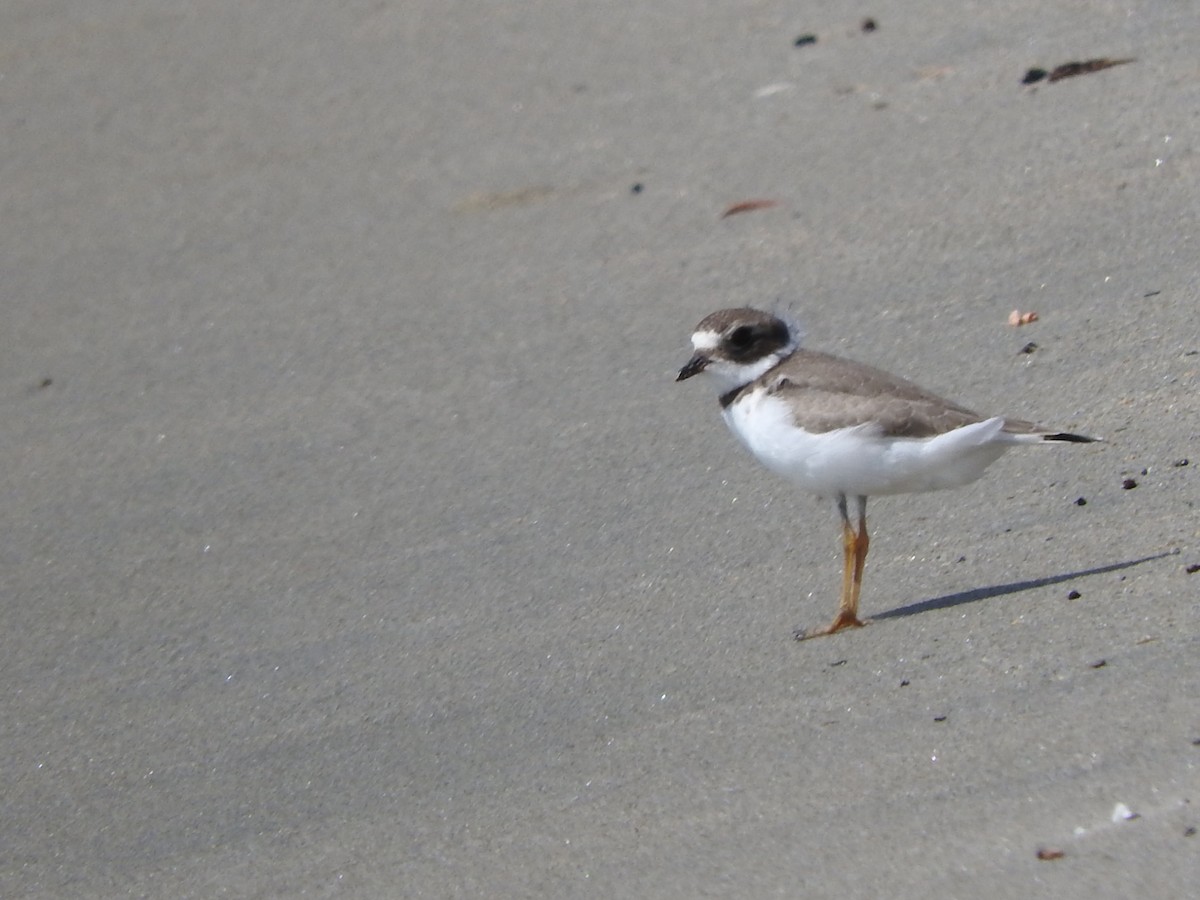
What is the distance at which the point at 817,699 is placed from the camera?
3.82m

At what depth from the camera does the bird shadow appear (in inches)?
159

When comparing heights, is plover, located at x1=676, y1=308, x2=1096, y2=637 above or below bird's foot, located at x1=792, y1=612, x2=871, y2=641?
above

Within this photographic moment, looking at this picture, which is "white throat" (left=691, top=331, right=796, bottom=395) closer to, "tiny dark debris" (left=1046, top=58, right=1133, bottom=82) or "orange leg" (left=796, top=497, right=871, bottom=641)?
"orange leg" (left=796, top=497, right=871, bottom=641)

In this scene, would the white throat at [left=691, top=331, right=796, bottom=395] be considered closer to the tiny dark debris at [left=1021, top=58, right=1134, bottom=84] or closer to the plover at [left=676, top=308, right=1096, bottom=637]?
the plover at [left=676, top=308, right=1096, bottom=637]

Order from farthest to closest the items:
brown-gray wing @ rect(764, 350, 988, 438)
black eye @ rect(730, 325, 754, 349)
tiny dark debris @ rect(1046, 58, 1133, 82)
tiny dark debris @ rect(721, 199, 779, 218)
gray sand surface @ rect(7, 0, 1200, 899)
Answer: tiny dark debris @ rect(1046, 58, 1133, 82) → tiny dark debris @ rect(721, 199, 779, 218) → black eye @ rect(730, 325, 754, 349) → brown-gray wing @ rect(764, 350, 988, 438) → gray sand surface @ rect(7, 0, 1200, 899)

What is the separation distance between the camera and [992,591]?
4.13 meters

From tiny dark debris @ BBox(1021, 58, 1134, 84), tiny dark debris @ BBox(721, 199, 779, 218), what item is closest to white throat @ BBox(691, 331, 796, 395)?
tiny dark debris @ BBox(721, 199, 779, 218)

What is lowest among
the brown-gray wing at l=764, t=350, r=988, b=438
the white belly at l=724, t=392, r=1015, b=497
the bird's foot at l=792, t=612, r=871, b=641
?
the bird's foot at l=792, t=612, r=871, b=641

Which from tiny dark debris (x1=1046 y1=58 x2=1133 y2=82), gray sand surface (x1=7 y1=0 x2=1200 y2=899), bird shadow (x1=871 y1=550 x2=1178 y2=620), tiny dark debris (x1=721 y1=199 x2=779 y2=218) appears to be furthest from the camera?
tiny dark debris (x1=1046 y1=58 x2=1133 y2=82)

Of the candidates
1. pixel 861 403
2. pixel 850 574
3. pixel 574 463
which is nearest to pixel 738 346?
pixel 861 403

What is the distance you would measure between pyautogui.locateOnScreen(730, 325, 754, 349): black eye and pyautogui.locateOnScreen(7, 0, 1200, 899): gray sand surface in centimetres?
59

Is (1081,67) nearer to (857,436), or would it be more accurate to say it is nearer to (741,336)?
(741,336)

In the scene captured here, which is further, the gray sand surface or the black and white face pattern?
the black and white face pattern

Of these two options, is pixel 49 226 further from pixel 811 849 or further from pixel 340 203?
pixel 811 849
